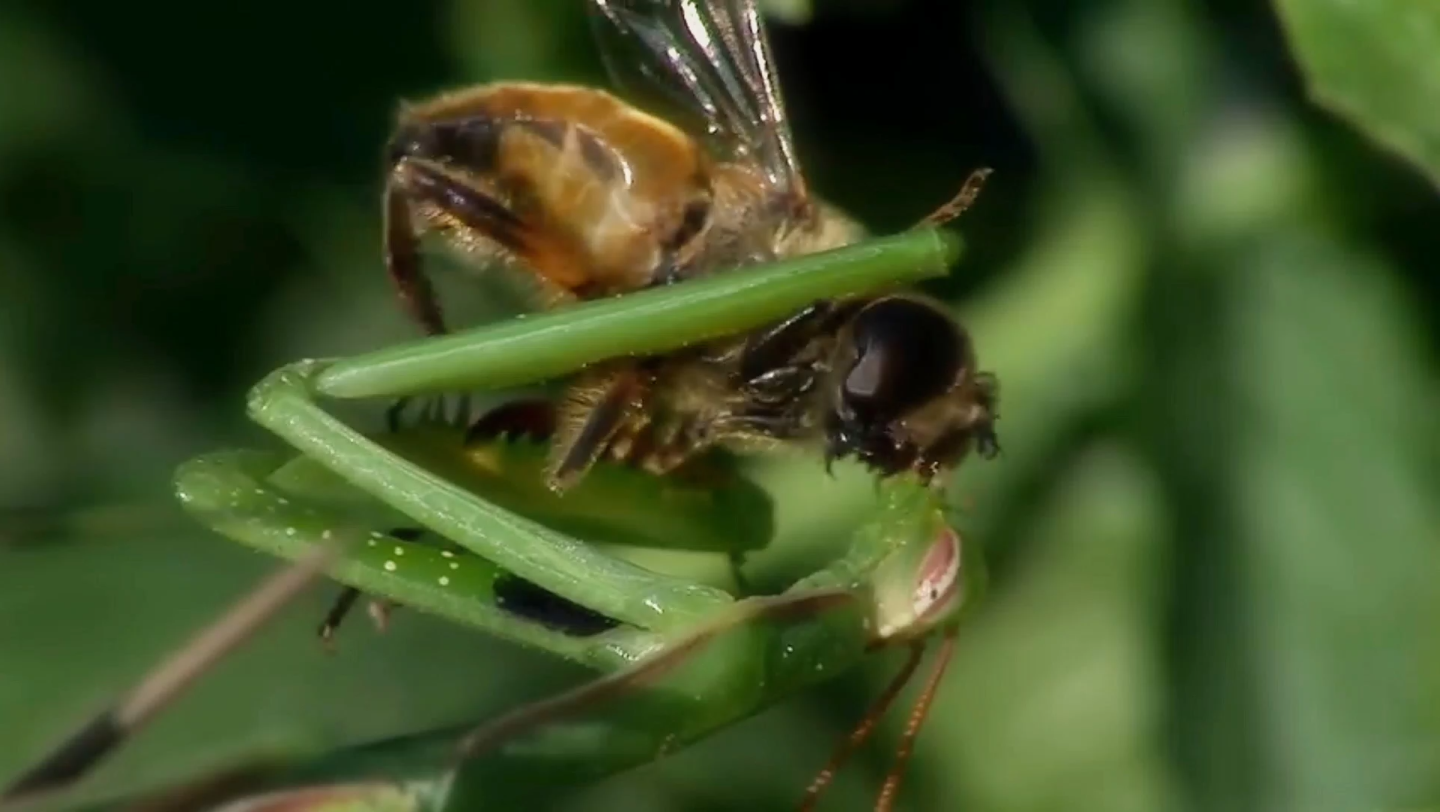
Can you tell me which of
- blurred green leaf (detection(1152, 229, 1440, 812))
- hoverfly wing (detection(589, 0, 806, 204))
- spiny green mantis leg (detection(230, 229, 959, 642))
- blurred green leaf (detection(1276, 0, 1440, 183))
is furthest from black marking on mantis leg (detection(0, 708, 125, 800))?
blurred green leaf (detection(1152, 229, 1440, 812))

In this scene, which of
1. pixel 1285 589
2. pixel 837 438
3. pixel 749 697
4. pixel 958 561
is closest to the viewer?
pixel 749 697

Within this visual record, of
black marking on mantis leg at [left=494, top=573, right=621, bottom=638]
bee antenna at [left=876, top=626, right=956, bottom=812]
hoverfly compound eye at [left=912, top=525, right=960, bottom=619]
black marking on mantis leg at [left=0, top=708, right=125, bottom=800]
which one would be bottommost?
bee antenna at [left=876, top=626, right=956, bottom=812]

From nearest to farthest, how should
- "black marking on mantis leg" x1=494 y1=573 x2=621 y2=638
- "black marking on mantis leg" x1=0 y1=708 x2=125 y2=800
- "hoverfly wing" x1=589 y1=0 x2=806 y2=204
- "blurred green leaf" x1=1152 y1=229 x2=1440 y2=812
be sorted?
"black marking on mantis leg" x1=0 y1=708 x2=125 y2=800 < "black marking on mantis leg" x1=494 y1=573 x2=621 y2=638 < "hoverfly wing" x1=589 y1=0 x2=806 y2=204 < "blurred green leaf" x1=1152 y1=229 x2=1440 y2=812

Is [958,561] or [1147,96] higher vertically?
[958,561]

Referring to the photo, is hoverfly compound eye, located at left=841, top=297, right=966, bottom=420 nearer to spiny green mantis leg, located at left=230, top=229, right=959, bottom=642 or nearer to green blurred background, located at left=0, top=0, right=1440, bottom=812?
spiny green mantis leg, located at left=230, top=229, right=959, bottom=642

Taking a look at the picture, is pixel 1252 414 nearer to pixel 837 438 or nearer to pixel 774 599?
pixel 837 438

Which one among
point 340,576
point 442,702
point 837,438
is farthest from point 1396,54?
point 442,702

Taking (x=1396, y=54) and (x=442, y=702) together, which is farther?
(x=442, y=702)
